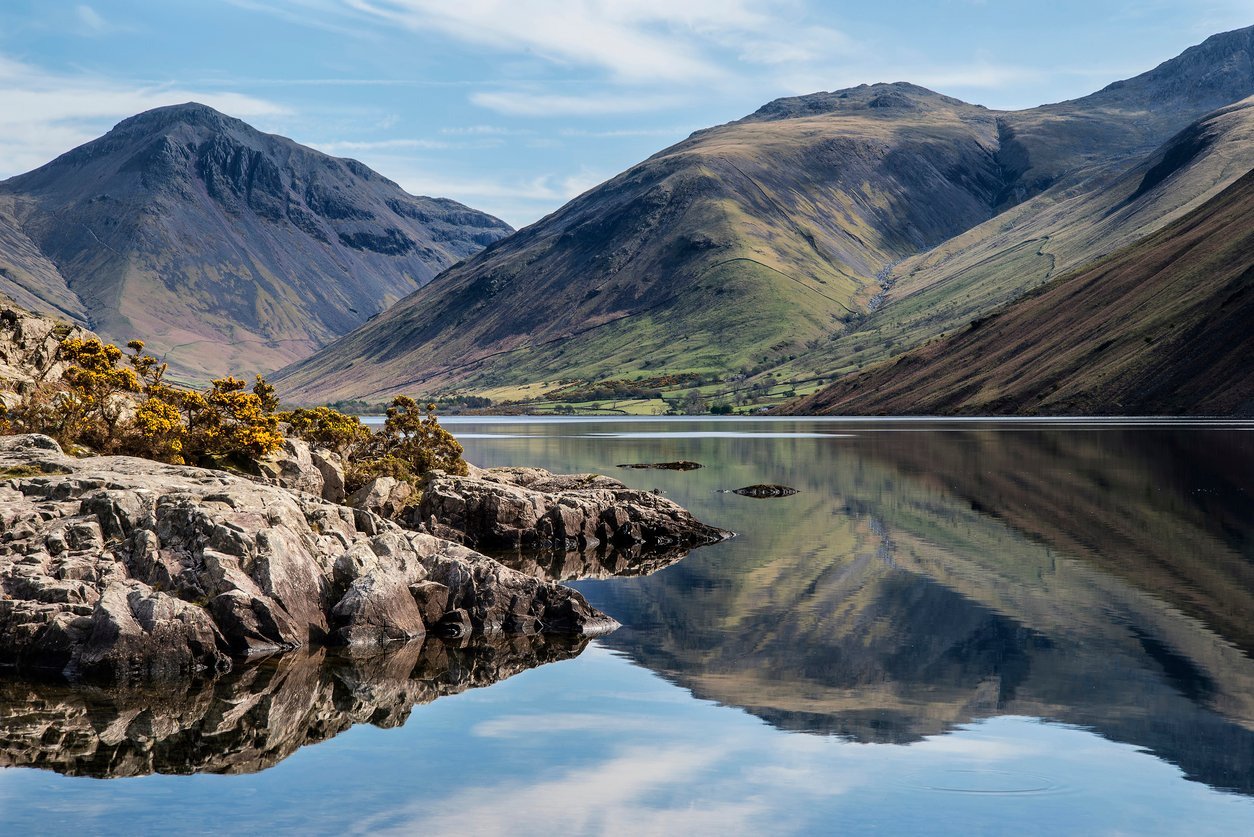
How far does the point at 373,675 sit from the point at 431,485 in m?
28.4

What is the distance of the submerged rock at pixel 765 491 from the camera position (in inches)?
3361

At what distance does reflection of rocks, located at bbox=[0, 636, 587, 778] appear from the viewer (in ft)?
82.6

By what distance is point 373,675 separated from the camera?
3234 cm

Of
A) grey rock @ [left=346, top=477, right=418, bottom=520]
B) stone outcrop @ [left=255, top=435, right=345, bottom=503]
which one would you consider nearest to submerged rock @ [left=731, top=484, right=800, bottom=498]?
grey rock @ [left=346, top=477, right=418, bottom=520]

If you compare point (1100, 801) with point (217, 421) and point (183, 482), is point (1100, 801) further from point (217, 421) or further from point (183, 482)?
point (217, 421)

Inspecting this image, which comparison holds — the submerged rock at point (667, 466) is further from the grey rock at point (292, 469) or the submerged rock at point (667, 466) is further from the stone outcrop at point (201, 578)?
the stone outcrop at point (201, 578)

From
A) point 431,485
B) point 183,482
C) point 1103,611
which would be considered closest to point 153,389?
point 431,485

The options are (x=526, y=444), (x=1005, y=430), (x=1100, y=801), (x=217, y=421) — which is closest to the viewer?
(x=1100, y=801)

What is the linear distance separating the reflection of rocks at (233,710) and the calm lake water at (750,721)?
3.7 inches

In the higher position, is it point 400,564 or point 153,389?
point 153,389

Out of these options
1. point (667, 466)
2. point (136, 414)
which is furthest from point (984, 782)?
point (667, 466)

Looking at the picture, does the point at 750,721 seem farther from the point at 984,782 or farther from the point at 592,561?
the point at 592,561

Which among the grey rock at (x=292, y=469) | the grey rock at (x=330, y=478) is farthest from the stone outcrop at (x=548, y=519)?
the grey rock at (x=292, y=469)

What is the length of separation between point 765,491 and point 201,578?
5733 centimetres
